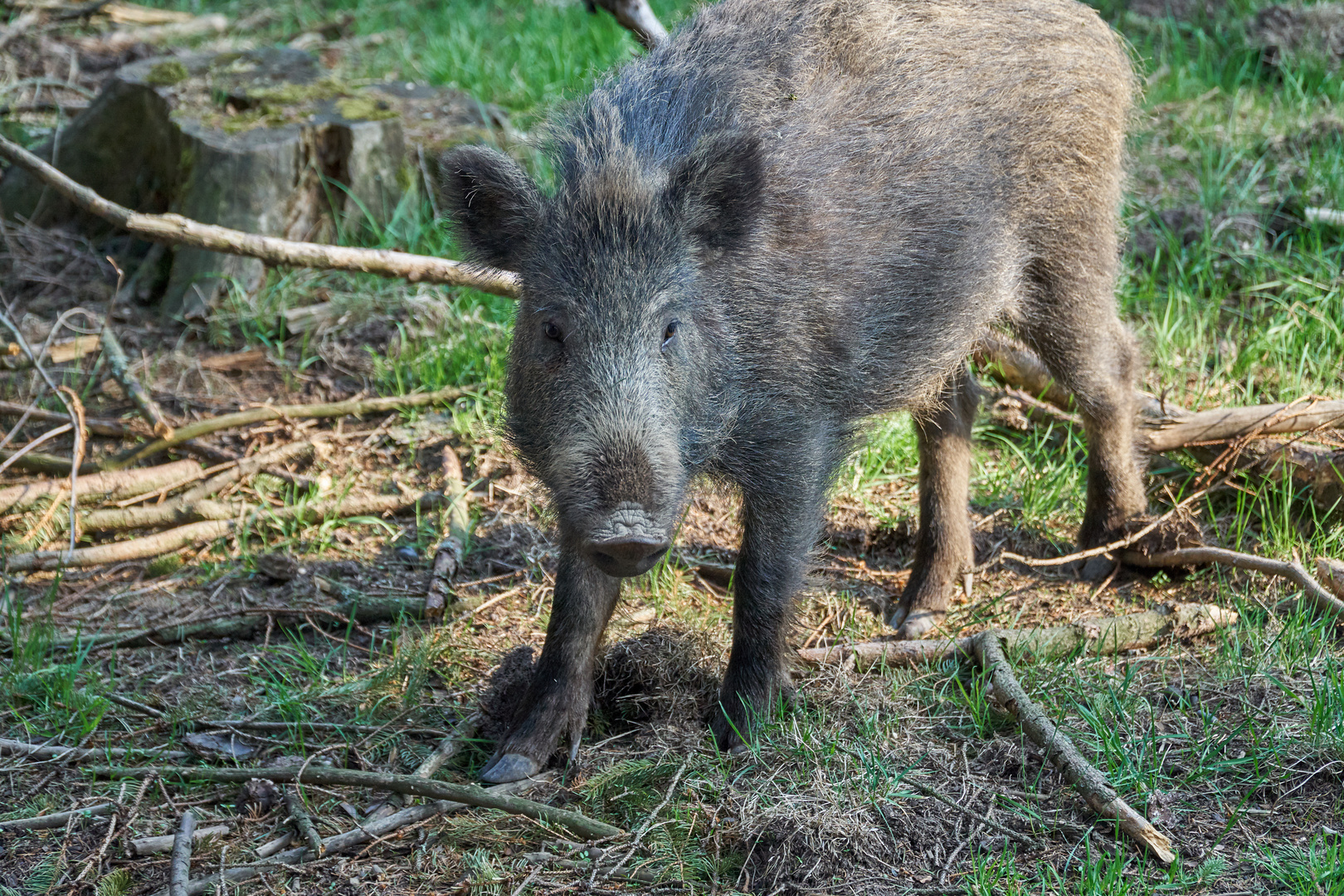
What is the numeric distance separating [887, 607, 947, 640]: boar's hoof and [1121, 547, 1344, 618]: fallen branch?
775mm

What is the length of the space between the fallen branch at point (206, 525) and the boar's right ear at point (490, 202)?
1682 millimetres

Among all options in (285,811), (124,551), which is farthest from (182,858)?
(124,551)

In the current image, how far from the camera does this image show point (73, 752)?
11.1 feet

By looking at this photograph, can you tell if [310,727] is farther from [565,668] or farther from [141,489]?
[141,489]

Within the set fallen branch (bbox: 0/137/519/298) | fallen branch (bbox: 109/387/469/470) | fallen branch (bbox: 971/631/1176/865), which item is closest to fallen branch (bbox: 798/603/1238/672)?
fallen branch (bbox: 971/631/1176/865)

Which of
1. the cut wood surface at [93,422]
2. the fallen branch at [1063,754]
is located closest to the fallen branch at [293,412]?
the cut wood surface at [93,422]

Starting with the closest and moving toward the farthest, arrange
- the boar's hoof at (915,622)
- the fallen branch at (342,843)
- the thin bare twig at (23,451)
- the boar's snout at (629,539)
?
the boar's snout at (629,539), the fallen branch at (342,843), the boar's hoof at (915,622), the thin bare twig at (23,451)

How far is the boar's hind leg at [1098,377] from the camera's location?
426 cm

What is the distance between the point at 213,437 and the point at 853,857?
12.0 ft

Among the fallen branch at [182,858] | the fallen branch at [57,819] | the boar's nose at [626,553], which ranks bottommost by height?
the fallen branch at [57,819]

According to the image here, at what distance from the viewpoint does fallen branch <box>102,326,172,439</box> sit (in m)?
5.04

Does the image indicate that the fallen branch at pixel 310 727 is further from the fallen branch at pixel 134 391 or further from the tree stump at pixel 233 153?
the tree stump at pixel 233 153

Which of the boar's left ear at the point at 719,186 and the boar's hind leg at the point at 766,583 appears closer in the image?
the boar's left ear at the point at 719,186

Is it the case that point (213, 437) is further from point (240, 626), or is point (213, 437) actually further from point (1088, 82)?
point (1088, 82)
